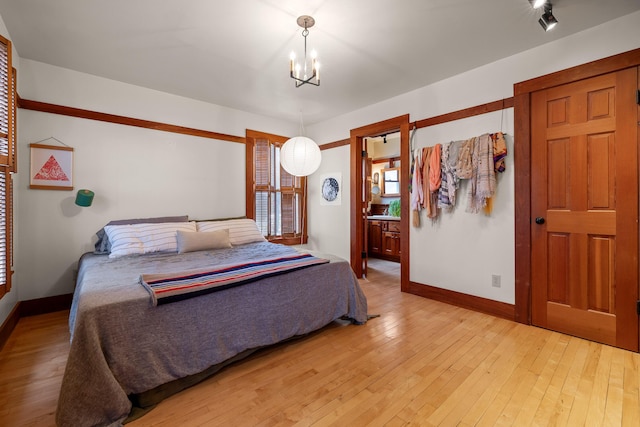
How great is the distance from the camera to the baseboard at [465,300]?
9.20 feet

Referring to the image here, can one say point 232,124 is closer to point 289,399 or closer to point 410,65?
point 410,65

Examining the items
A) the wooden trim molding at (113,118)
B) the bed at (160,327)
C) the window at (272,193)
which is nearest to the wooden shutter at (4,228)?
the bed at (160,327)

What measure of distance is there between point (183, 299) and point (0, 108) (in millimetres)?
1641

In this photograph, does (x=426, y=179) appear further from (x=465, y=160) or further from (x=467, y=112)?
(x=467, y=112)

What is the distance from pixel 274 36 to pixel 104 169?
248 centimetres

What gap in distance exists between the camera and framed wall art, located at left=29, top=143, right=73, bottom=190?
9.45 feet

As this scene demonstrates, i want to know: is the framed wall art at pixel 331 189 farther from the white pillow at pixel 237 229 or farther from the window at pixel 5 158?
the window at pixel 5 158

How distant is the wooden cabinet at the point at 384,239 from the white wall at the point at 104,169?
10.0 ft

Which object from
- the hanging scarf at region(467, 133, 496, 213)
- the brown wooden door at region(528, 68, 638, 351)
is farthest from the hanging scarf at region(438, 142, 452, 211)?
the brown wooden door at region(528, 68, 638, 351)

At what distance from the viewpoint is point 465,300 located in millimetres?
3098

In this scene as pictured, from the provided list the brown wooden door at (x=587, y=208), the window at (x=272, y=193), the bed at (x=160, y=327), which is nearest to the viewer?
the bed at (x=160, y=327)

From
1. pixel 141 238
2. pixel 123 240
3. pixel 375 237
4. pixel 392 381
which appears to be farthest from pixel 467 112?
pixel 123 240

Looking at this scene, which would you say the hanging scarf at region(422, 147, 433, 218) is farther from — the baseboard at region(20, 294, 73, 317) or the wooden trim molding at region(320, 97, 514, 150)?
the baseboard at region(20, 294, 73, 317)

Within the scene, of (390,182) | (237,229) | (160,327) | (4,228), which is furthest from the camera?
(390,182)
